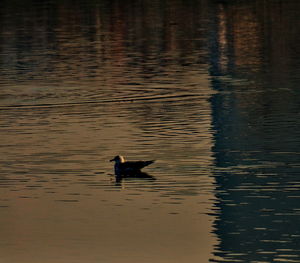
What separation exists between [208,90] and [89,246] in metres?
20.3

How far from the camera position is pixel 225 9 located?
97.8 meters

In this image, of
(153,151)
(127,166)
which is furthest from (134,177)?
(153,151)

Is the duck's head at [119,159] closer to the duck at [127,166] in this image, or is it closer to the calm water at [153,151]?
the duck at [127,166]

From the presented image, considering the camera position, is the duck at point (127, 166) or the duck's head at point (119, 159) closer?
the duck at point (127, 166)

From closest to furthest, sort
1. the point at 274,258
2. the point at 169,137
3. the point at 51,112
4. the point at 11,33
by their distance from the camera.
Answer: the point at 274,258 → the point at 169,137 → the point at 51,112 → the point at 11,33

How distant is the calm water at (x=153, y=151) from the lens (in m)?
20.9

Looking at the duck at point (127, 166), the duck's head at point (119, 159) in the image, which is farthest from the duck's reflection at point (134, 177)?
the duck's head at point (119, 159)

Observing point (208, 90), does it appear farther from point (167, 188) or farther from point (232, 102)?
point (167, 188)

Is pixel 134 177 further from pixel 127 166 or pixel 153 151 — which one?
pixel 153 151

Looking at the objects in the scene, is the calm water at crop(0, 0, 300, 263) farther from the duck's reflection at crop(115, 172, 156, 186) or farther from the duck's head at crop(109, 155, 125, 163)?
the duck's head at crop(109, 155, 125, 163)

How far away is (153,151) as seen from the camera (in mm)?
28797

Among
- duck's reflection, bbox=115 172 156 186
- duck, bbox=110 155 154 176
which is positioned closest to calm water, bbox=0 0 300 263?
duck's reflection, bbox=115 172 156 186

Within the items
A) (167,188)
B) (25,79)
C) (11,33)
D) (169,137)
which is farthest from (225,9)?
(167,188)

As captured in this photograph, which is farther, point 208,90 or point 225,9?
point 225,9
